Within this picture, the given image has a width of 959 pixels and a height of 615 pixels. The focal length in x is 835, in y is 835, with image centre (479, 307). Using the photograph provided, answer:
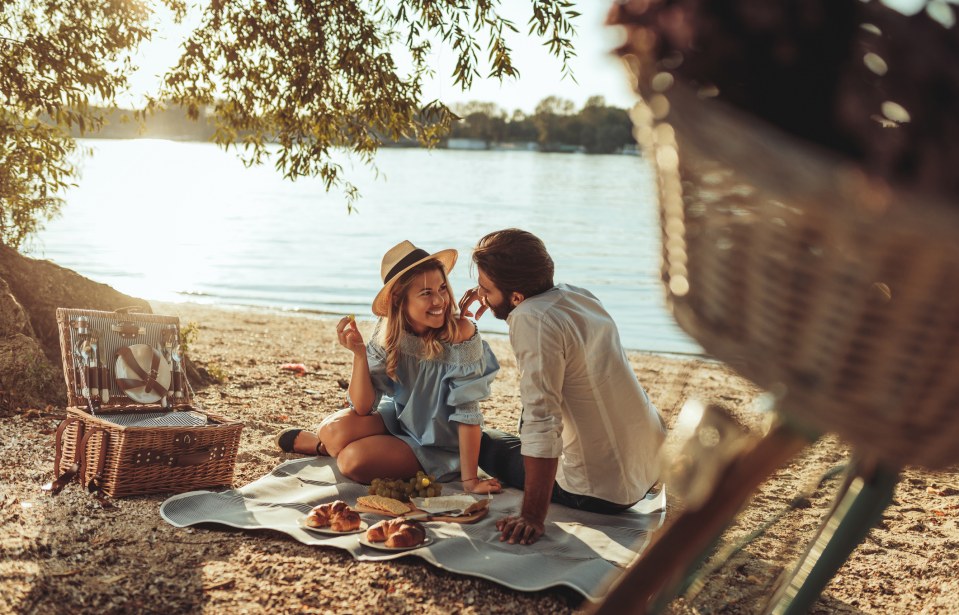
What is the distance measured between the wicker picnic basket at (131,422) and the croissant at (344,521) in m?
1.01

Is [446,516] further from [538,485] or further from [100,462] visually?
[100,462]

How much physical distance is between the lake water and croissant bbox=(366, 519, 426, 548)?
1.55 m

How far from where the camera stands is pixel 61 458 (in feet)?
15.5

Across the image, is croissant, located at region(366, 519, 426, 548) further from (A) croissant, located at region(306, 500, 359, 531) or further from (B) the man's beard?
(B) the man's beard

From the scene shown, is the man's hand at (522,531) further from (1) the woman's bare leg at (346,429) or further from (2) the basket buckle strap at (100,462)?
(2) the basket buckle strap at (100,462)


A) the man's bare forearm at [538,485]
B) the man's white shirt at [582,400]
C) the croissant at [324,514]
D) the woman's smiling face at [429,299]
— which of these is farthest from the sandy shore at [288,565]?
the woman's smiling face at [429,299]

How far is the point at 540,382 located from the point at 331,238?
26003mm

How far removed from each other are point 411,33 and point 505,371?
421 cm

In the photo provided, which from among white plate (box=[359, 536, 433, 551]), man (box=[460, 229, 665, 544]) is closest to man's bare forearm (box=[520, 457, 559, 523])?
man (box=[460, 229, 665, 544])

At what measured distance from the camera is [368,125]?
7.61 meters

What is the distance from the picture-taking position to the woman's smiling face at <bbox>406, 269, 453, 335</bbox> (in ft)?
16.1

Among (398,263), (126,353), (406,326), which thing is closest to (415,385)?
(406,326)

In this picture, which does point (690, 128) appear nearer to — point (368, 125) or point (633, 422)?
point (633, 422)

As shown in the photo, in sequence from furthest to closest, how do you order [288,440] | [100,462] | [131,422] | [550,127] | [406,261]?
1. [550,127]
2. [288,440]
3. [406,261]
4. [131,422]
5. [100,462]
